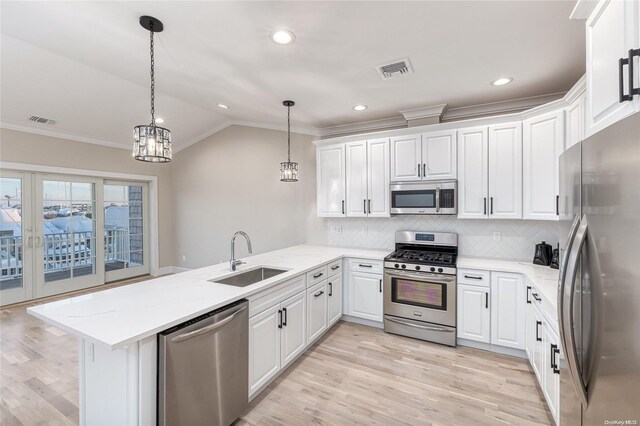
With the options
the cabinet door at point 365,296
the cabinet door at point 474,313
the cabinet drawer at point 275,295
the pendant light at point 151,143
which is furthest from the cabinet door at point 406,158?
the pendant light at point 151,143

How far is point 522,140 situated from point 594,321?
2503 millimetres

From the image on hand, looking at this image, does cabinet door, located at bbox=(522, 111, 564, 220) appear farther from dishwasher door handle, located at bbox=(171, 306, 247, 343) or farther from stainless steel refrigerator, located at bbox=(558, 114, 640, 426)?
dishwasher door handle, located at bbox=(171, 306, 247, 343)

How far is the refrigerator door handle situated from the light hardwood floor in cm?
121

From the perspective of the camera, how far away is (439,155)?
3439 millimetres

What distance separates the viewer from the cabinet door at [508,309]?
2793 millimetres

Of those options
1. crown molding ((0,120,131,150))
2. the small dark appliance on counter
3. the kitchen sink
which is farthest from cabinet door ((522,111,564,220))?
crown molding ((0,120,131,150))

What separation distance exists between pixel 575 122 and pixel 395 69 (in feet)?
5.33

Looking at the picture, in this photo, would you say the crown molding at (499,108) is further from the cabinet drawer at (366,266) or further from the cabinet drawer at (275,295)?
the cabinet drawer at (275,295)

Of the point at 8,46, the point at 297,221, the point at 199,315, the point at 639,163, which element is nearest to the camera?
the point at 639,163

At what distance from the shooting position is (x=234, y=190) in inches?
218

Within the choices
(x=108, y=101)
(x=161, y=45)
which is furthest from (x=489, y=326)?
(x=108, y=101)

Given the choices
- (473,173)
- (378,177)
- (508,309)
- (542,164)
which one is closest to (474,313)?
(508,309)

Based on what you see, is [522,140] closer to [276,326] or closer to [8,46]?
[276,326]

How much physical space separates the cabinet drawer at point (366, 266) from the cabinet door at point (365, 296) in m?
0.05
